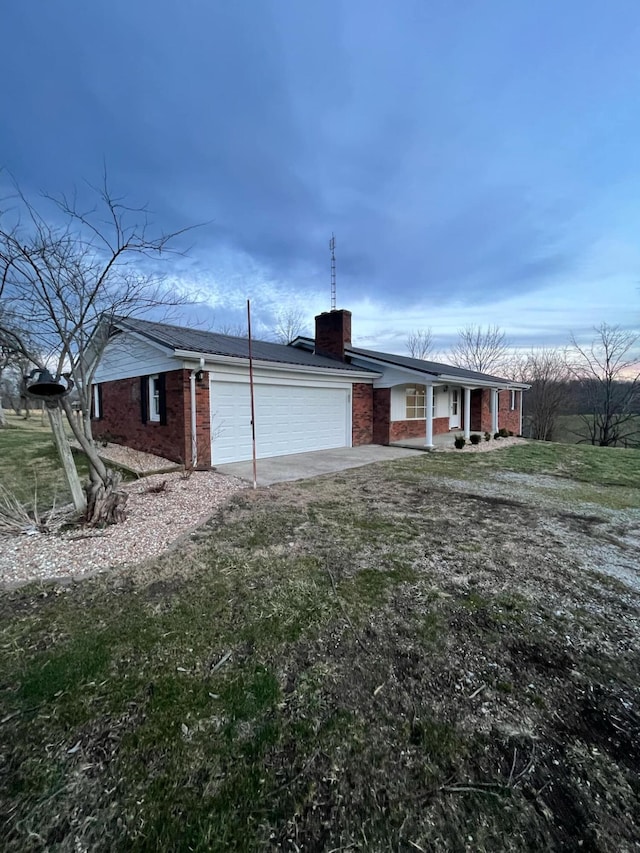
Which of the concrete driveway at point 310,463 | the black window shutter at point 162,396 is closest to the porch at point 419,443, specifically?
the concrete driveway at point 310,463

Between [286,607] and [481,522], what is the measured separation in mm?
3379

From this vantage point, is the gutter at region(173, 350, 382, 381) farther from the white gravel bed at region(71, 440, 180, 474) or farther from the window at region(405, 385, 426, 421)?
the white gravel bed at region(71, 440, 180, 474)

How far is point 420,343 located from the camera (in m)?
34.2

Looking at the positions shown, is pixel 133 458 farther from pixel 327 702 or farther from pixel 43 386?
pixel 327 702

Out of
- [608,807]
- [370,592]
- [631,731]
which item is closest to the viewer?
[608,807]

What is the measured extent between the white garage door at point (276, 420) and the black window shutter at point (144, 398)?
2319mm

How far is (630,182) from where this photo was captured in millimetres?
9203

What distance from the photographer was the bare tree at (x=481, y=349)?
3118 centimetres

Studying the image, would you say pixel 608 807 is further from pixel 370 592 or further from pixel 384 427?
pixel 384 427

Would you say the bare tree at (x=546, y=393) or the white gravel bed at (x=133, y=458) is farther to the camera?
the bare tree at (x=546, y=393)

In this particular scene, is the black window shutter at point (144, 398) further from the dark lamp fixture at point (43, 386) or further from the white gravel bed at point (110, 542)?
the dark lamp fixture at point (43, 386)

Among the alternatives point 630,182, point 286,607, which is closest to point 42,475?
point 286,607

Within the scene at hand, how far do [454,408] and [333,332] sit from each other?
7687 mm

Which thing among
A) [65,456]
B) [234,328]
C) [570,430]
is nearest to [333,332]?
[65,456]
